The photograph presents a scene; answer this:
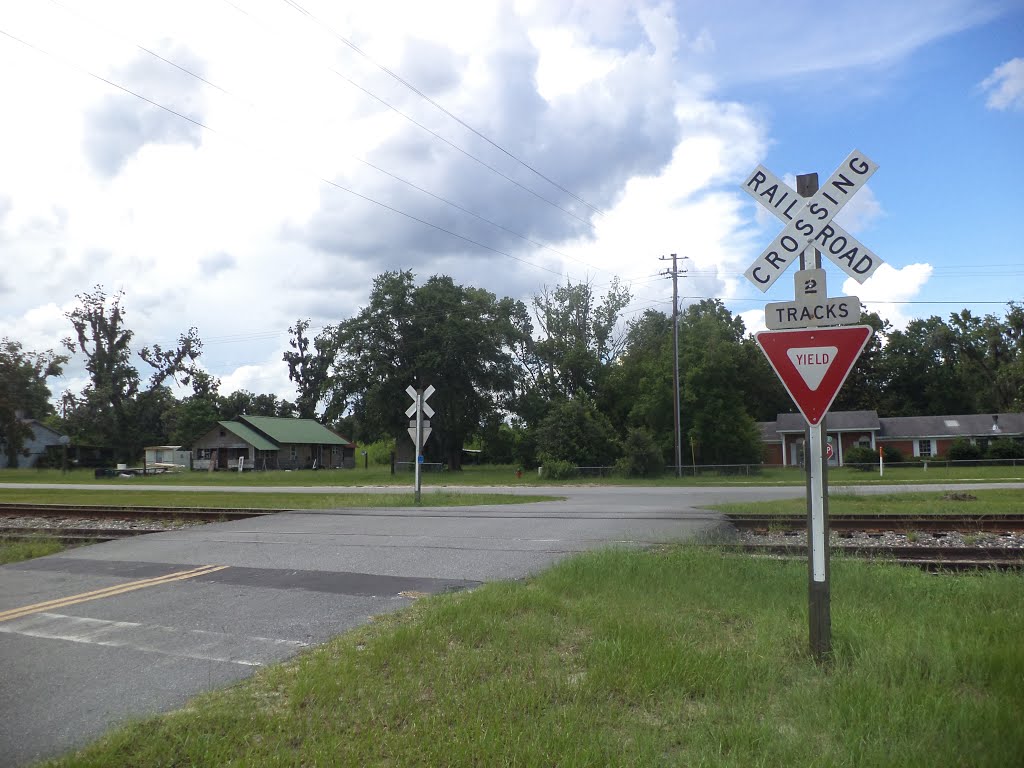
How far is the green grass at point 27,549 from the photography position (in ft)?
44.3

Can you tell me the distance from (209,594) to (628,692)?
20.0 feet

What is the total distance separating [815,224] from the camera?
6.52 meters

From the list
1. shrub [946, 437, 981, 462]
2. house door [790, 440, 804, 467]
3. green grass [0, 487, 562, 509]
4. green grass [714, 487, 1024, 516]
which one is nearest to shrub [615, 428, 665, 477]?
green grass [0, 487, 562, 509]

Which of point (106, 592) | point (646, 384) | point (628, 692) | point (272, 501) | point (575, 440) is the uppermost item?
point (646, 384)

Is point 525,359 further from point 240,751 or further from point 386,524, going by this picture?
point 240,751

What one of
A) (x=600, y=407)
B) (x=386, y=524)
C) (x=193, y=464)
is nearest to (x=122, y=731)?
(x=386, y=524)

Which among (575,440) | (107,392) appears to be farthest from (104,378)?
(575,440)

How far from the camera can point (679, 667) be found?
18.5 ft

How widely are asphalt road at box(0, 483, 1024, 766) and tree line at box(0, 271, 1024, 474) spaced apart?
31.3 metres

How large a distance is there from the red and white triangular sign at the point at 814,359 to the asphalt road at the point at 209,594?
4.64m

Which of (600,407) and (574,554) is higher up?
(600,407)

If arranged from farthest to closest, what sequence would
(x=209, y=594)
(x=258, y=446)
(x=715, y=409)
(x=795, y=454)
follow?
(x=258, y=446)
(x=795, y=454)
(x=715, y=409)
(x=209, y=594)

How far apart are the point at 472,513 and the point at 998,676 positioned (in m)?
15.7

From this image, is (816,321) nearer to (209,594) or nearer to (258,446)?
(209,594)
